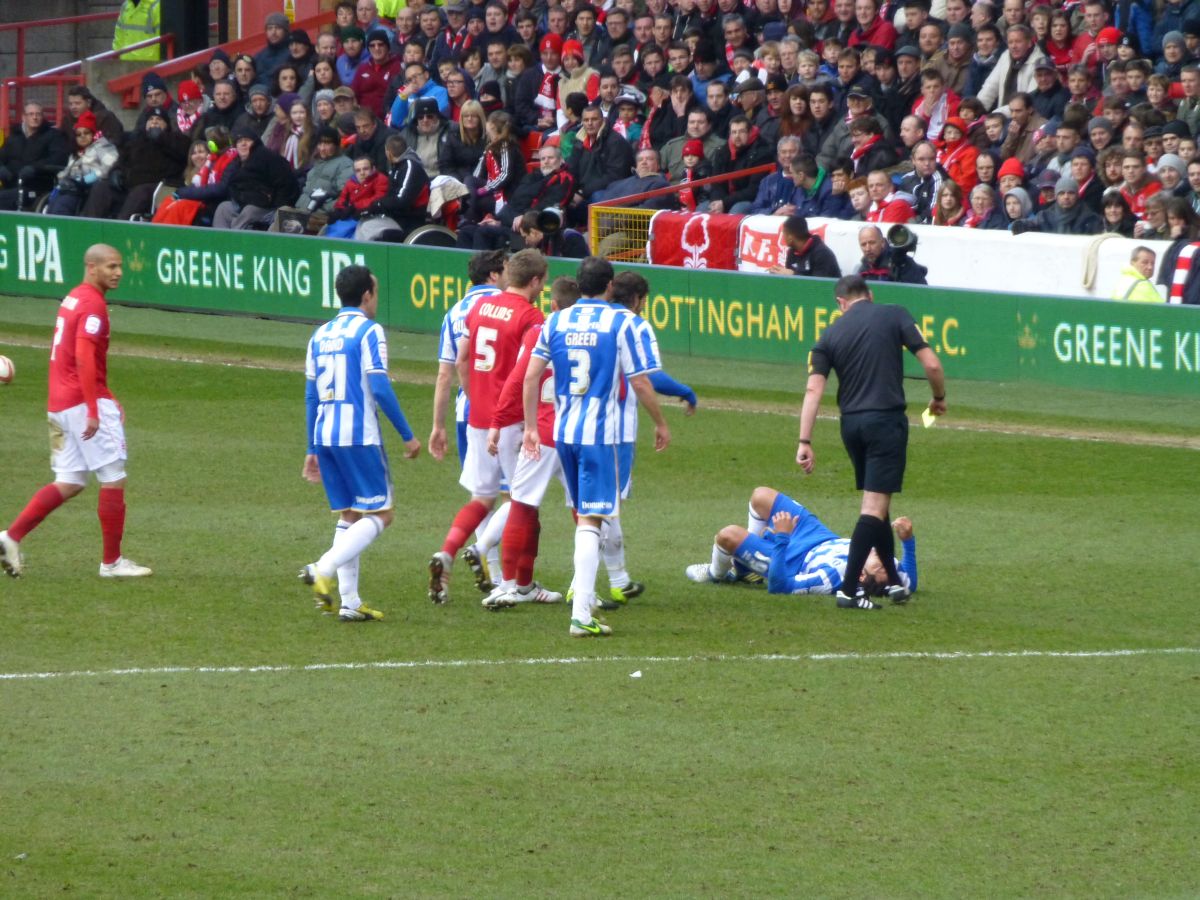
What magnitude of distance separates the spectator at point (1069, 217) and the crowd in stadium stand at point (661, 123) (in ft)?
0.07

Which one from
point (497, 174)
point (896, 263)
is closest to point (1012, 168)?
point (896, 263)

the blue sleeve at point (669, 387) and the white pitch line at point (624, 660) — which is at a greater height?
the blue sleeve at point (669, 387)

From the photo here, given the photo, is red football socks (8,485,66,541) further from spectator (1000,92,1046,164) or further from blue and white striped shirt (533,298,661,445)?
spectator (1000,92,1046,164)

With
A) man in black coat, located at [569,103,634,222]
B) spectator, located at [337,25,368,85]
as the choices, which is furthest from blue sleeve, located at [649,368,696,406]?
spectator, located at [337,25,368,85]

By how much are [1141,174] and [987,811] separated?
13272 millimetres

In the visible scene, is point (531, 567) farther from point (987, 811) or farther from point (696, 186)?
point (696, 186)

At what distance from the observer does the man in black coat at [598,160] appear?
76.8ft

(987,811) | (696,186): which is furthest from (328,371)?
(696,186)

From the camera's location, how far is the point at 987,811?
6594 mm

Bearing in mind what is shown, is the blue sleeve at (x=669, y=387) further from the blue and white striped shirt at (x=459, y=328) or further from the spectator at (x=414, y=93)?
the spectator at (x=414, y=93)

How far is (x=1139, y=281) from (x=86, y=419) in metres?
10.1

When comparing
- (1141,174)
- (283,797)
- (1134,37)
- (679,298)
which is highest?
(1134,37)

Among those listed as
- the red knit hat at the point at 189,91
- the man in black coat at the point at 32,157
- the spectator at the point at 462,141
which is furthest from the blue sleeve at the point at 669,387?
the red knit hat at the point at 189,91

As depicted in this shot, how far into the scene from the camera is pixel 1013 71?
21.3 m
